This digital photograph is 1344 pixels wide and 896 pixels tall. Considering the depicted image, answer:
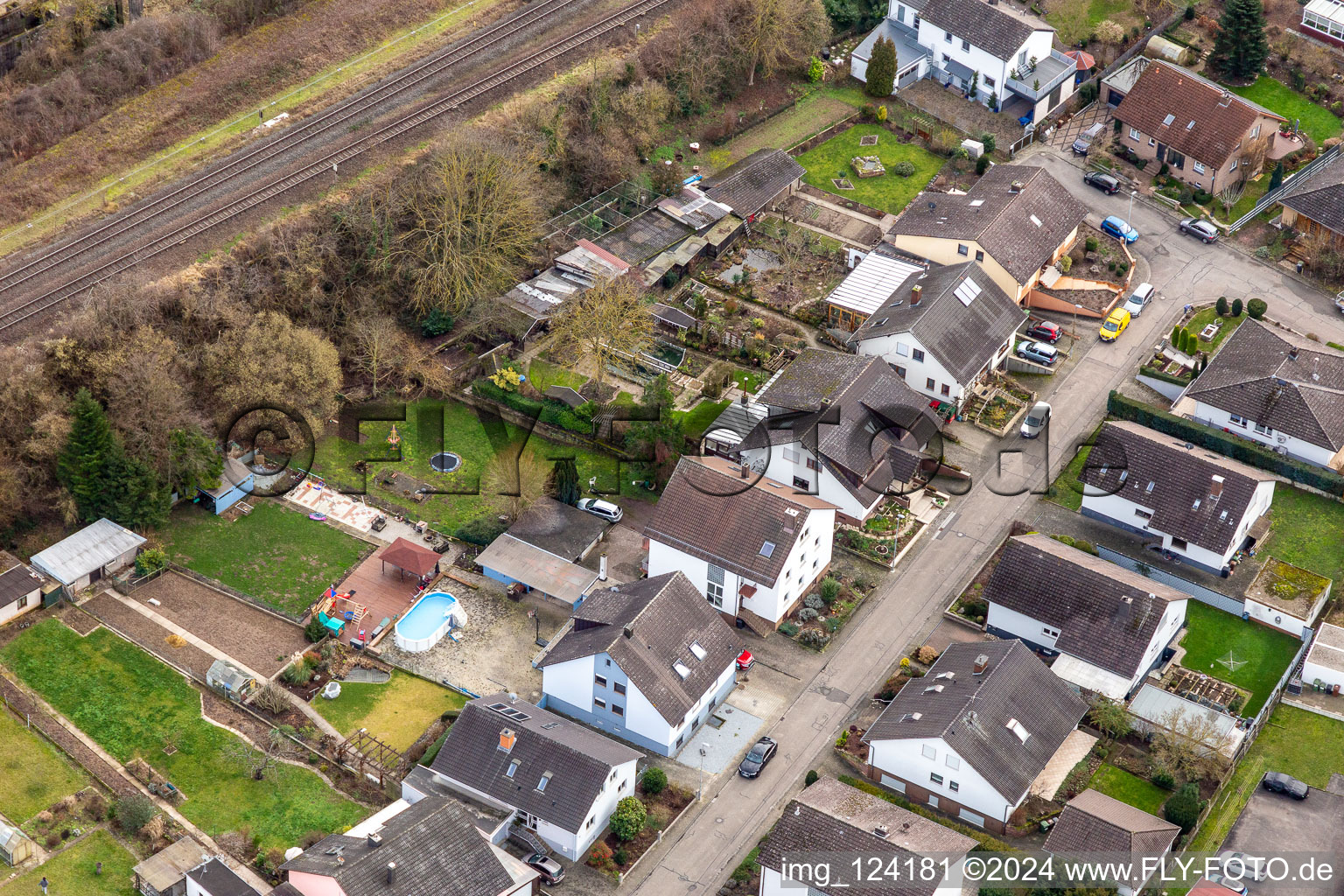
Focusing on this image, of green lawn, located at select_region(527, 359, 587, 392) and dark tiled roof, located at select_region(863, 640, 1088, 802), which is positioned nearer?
dark tiled roof, located at select_region(863, 640, 1088, 802)

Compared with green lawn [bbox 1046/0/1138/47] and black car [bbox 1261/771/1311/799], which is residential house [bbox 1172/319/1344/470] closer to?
black car [bbox 1261/771/1311/799]

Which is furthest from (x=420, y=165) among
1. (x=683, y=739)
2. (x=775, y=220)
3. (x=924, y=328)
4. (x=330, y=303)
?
(x=683, y=739)

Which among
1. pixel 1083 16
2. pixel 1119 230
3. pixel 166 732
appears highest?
pixel 1083 16

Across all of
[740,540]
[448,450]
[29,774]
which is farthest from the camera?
[448,450]

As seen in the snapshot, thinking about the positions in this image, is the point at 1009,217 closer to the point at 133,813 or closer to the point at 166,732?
the point at 166,732

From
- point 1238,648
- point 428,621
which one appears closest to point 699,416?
point 428,621

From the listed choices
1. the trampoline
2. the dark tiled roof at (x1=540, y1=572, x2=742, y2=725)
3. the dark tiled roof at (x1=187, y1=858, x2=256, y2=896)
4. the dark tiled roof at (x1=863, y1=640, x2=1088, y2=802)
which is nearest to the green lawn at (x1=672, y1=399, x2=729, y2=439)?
the trampoline
